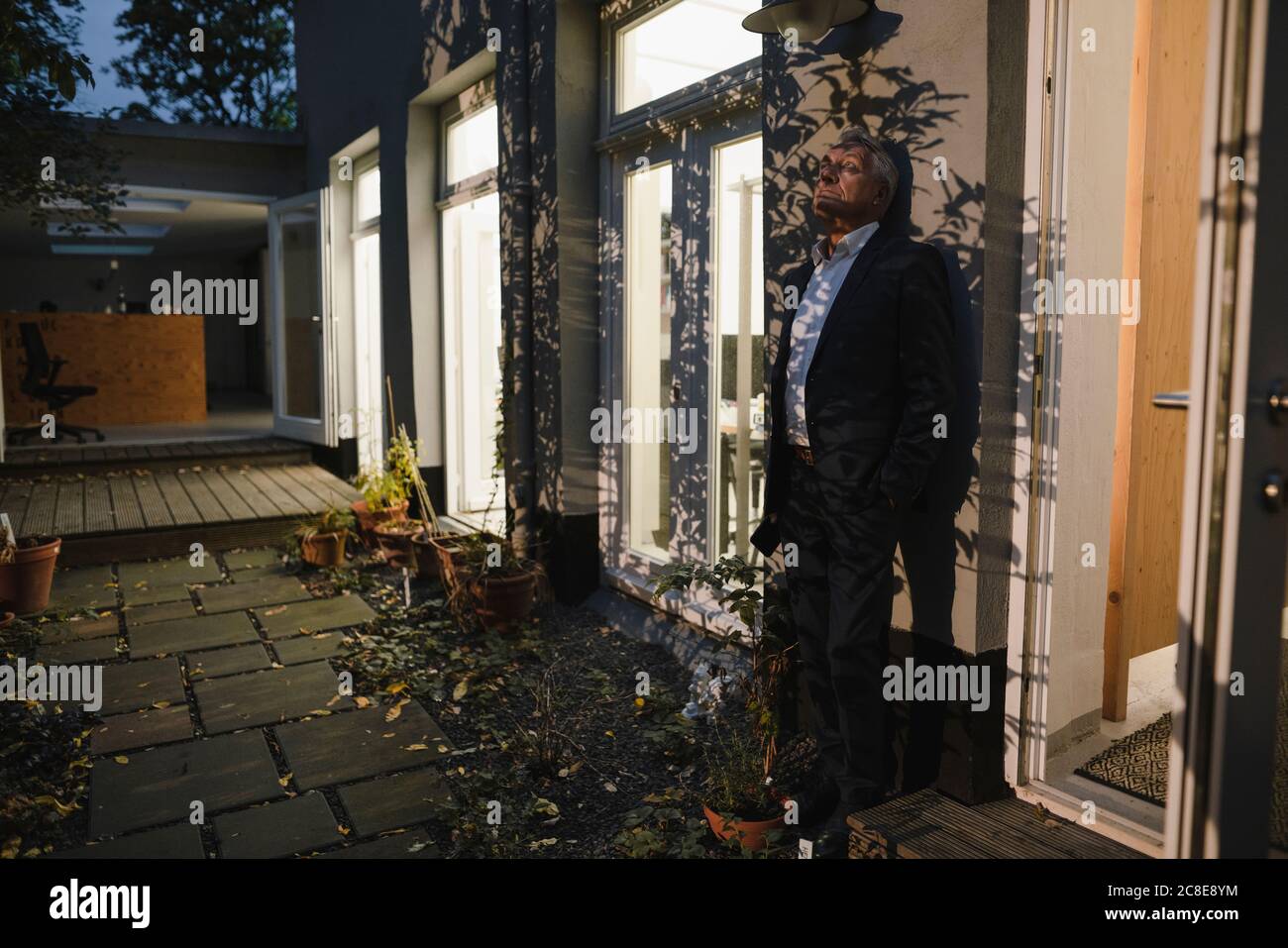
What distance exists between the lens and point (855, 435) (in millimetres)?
2381

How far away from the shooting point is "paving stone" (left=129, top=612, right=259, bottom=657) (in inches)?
165

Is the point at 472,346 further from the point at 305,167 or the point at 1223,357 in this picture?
the point at 1223,357

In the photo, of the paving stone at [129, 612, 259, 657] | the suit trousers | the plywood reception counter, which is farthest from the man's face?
the plywood reception counter

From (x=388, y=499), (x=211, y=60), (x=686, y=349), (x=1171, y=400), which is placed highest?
(x=211, y=60)

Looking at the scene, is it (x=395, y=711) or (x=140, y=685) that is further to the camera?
(x=140, y=685)

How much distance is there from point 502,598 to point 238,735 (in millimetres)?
1295

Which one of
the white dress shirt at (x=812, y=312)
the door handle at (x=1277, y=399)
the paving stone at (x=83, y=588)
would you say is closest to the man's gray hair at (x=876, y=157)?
the white dress shirt at (x=812, y=312)

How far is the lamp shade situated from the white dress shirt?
570mm

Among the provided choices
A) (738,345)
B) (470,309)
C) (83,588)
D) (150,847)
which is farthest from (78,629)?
(738,345)

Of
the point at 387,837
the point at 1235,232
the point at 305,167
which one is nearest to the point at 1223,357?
the point at 1235,232

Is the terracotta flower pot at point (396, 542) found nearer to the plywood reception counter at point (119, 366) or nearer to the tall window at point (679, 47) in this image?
the tall window at point (679, 47)

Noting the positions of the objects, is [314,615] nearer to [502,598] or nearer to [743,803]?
[502,598]

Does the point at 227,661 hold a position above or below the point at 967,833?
below

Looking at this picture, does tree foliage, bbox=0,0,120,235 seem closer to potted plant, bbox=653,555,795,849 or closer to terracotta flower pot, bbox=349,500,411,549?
terracotta flower pot, bbox=349,500,411,549
